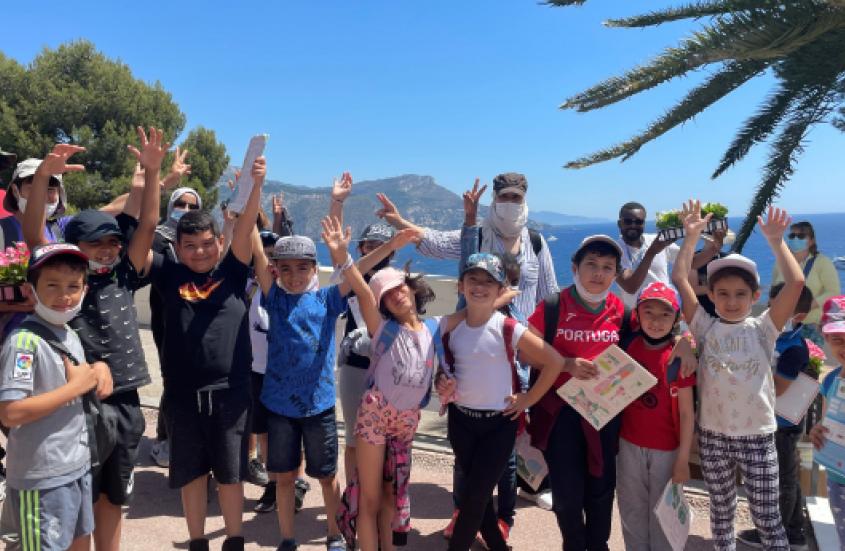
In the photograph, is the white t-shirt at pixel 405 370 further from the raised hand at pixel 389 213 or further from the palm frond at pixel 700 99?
the palm frond at pixel 700 99

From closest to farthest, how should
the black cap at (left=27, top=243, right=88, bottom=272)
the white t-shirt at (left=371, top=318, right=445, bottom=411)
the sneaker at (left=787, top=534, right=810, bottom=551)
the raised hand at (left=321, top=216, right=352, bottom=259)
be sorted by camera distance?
the black cap at (left=27, top=243, right=88, bottom=272) → the white t-shirt at (left=371, top=318, right=445, bottom=411) → the raised hand at (left=321, top=216, right=352, bottom=259) → the sneaker at (left=787, top=534, right=810, bottom=551)

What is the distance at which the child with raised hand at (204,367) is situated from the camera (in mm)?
3055

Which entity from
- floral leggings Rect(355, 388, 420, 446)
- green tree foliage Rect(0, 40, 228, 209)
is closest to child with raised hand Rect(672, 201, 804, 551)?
floral leggings Rect(355, 388, 420, 446)

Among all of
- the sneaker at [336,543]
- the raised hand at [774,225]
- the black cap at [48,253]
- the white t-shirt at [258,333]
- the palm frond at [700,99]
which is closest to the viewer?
the black cap at [48,253]

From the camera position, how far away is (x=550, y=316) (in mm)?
3137

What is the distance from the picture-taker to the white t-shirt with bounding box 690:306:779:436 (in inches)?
112

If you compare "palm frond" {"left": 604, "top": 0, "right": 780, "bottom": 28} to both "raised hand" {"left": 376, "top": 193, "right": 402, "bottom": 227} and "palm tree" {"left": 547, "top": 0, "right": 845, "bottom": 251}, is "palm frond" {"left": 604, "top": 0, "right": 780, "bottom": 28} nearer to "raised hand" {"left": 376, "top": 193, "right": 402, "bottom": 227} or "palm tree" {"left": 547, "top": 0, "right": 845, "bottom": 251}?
"palm tree" {"left": 547, "top": 0, "right": 845, "bottom": 251}

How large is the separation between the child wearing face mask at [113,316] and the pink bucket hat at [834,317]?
11.2ft

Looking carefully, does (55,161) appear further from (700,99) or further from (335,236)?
(700,99)

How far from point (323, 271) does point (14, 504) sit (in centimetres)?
777

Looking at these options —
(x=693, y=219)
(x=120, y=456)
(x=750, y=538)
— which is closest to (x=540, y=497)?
(x=750, y=538)

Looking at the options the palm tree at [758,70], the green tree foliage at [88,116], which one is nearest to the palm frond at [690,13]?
the palm tree at [758,70]

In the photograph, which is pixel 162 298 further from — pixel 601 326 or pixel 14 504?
pixel 601 326

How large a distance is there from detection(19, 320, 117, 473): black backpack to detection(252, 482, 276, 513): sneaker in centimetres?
147
